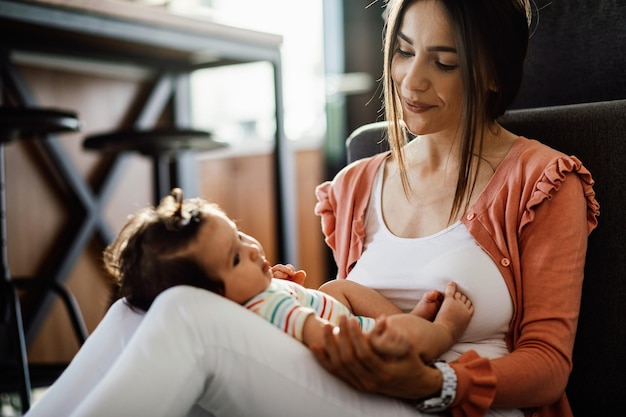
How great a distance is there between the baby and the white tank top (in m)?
0.03

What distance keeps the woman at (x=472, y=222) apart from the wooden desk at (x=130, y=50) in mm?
1169

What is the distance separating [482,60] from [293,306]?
48 cm

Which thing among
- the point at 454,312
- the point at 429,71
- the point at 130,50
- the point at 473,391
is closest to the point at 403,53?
the point at 429,71

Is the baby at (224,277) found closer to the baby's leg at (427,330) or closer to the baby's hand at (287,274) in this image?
the baby's leg at (427,330)

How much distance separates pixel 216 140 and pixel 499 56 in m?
1.45

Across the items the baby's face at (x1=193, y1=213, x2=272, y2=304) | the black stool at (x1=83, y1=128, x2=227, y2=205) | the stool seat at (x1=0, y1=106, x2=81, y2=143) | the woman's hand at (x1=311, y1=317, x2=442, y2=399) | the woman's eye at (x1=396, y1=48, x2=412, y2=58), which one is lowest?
the woman's hand at (x1=311, y1=317, x2=442, y2=399)

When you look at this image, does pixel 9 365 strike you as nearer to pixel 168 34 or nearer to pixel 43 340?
pixel 43 340

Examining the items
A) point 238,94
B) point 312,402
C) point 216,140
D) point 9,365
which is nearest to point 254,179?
point 238,94

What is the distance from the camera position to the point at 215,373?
979 mm

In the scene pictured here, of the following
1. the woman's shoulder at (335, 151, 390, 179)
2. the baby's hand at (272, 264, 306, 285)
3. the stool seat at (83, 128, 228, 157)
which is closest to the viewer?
the baby's hand at (272, 264, 306, 285)

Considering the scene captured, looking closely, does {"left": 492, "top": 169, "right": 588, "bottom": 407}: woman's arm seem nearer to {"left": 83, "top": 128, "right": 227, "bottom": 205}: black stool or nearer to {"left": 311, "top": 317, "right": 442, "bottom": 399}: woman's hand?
{"left": 311, "top": 317, "right": 442, "bottom": 399}: woman's hand

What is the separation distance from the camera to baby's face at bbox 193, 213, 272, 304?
1.08 m

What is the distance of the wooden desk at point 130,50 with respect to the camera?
221 centimetres

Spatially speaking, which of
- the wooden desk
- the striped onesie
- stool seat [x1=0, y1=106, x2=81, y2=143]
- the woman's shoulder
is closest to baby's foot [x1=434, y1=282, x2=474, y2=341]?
the striped onesie
